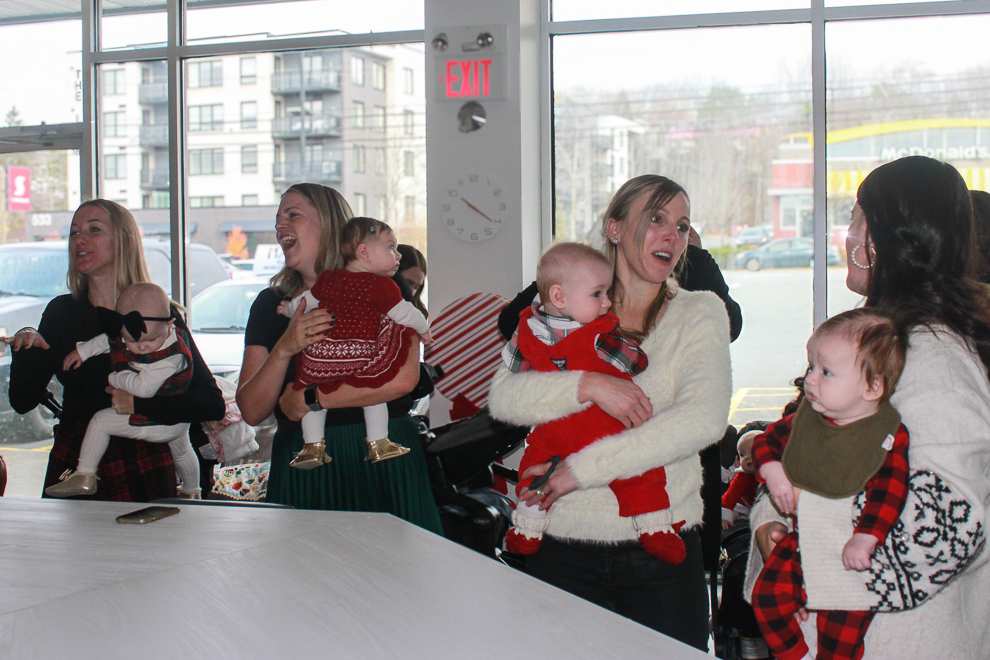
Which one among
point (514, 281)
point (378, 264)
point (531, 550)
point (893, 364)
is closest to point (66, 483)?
point (378, 264)

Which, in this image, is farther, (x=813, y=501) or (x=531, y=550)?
(x=531, y=550)

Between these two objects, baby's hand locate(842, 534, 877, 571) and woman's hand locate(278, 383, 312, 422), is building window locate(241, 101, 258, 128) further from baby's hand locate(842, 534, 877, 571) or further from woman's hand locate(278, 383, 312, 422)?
baby's hand locate(842, 534, 877, 571)

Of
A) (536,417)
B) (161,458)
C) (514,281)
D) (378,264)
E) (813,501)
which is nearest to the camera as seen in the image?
(813,501)

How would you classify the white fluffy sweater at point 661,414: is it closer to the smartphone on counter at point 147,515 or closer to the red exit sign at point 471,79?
the smartphone on counter at point 147,515

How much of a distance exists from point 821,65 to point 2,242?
17.9 feet

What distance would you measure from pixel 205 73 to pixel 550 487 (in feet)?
15.9

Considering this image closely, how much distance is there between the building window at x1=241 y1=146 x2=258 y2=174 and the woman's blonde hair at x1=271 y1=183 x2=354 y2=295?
3.08 meters

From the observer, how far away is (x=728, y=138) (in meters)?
4.89

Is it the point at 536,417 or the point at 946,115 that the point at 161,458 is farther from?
the point at 946,115

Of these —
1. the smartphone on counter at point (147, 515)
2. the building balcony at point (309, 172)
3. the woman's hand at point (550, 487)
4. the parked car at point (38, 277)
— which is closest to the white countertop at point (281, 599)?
the smartphone on counter at point (147, 515)

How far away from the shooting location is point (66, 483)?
2584 mm

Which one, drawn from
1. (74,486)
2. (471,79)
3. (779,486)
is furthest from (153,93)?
(779,486)

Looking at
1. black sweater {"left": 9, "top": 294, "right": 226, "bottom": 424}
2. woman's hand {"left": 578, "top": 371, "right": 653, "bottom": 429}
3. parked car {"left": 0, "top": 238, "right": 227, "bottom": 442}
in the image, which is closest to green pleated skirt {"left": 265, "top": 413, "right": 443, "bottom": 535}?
black sweater {"left": 9, "top": 294, "right": 226, "bottom": 424}

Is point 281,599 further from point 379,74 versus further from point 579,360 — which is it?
point 379,74
